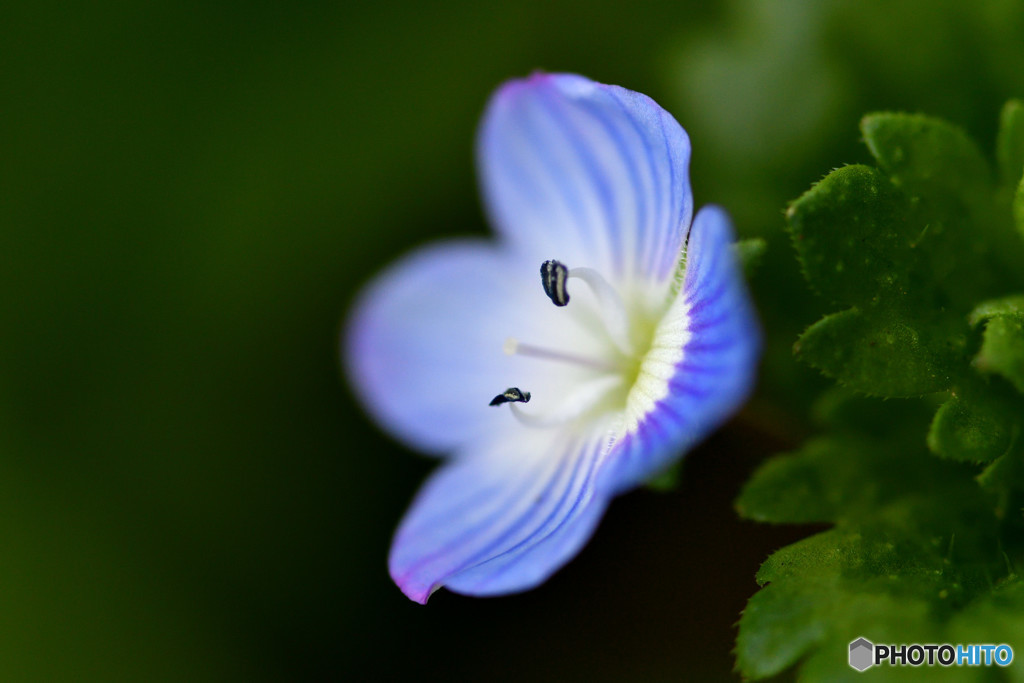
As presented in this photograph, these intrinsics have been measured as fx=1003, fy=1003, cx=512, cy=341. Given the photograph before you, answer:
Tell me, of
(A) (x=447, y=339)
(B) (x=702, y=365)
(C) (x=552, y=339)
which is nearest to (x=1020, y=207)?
(B) (x=702, y=365)

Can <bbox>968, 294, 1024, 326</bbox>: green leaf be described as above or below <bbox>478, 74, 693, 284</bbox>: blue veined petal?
below

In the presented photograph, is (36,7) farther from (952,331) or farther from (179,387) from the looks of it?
(952,331)

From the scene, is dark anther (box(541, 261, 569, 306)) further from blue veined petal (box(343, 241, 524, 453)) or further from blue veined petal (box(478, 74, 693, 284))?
blue veined petal (box(343, 241, 524, 453))

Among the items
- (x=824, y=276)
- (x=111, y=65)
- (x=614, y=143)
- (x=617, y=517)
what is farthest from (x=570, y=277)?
(x=111, y=65)

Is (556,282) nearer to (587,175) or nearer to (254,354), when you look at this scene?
(587,175)

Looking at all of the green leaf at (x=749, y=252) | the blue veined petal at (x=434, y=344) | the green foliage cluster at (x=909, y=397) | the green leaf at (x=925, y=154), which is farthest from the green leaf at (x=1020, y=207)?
the blue veined petal at (x=434, y=344)

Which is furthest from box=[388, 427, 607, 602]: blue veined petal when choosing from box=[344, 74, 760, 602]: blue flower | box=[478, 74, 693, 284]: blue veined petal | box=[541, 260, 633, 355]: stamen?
box=[478, 74, 693, 284]: blue veined petal
